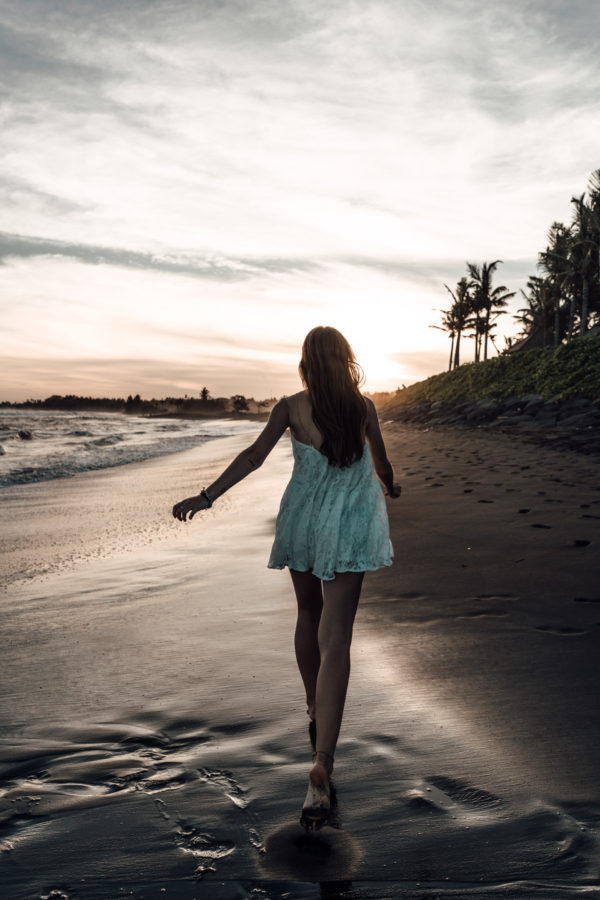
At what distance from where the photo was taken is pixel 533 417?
19.6m

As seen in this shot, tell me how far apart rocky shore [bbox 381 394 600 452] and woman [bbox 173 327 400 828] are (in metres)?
10.8

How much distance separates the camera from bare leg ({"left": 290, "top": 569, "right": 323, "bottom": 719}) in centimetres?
305

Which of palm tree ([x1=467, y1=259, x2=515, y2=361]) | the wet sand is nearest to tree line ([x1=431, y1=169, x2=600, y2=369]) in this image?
palm tree ([x1=467, y1=259, x2=515, y2=361])

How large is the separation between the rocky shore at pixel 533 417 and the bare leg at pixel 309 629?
1079 cm

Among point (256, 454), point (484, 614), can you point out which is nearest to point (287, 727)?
point (256, 454)

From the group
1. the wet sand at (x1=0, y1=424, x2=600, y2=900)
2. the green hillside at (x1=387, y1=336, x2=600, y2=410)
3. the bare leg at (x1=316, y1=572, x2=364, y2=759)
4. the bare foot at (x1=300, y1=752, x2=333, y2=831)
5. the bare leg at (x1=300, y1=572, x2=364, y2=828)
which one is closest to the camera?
the wet sand at (x1=0, y1=424, x2=600, y2=900)

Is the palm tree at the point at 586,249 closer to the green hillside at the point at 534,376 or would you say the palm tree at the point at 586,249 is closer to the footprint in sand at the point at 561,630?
the green hillside at the point at 534,376

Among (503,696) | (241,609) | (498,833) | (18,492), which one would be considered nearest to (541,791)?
(498,833)

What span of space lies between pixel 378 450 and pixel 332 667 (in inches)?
37.7

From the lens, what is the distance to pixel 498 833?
224 cm

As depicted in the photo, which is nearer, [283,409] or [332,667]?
[332,667]

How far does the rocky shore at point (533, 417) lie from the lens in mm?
14961

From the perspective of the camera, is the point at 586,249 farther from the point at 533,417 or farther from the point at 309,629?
the point at 309,629

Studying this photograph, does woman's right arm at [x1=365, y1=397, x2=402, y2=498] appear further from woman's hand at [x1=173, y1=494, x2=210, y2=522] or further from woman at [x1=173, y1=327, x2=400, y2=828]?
woman's hand at [x1=173, y1=494, x2=210, y2=522]
